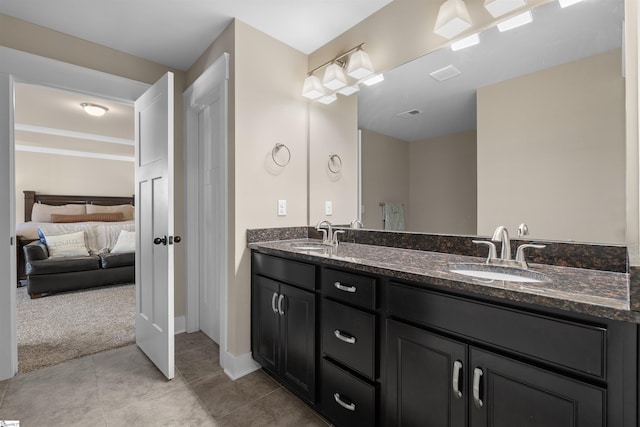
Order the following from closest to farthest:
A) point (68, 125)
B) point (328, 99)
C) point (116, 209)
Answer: point (328, 99) < point (68, 125) < point (116, 209)

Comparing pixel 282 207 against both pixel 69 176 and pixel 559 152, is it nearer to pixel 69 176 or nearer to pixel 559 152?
pixel 559 152

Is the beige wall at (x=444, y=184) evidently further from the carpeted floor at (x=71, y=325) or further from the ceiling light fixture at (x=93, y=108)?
the ceiling light fixture at (x=93, y=108)

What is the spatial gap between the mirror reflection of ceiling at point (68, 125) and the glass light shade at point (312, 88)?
209 cm

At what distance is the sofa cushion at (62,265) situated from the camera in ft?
12.2

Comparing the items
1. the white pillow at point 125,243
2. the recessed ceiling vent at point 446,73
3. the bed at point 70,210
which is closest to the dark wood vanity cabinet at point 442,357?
the recessed ceiling vent at point 446,73

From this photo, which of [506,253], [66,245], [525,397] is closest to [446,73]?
[506,253]

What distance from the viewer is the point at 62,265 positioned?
3869 mm

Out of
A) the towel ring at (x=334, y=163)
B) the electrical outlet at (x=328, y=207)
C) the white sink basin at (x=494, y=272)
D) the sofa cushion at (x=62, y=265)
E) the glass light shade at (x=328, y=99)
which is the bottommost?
the sofa cushion at (x=62, y=265)

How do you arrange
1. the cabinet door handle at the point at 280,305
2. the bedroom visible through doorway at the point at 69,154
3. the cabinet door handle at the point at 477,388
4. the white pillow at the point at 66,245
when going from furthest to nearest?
1. the white pillow at the point at 66,245
2. the bedroom visible through doorway at the point at 69,154
3. the cabinet door handle at the point at 280,305
4. the cabinet door handle at the point at 477,388

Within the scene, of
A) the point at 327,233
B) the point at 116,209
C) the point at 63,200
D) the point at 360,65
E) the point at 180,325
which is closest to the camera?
the point at 360,65

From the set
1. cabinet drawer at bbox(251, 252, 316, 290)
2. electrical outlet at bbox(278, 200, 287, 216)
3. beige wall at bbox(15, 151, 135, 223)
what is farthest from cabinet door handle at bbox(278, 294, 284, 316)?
beige wall at bbox(15, 151, 135, 223)

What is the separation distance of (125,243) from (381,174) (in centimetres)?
426

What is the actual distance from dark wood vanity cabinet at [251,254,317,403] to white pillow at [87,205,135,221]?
539 cm

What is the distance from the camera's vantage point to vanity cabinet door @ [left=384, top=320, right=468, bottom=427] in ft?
3.28
